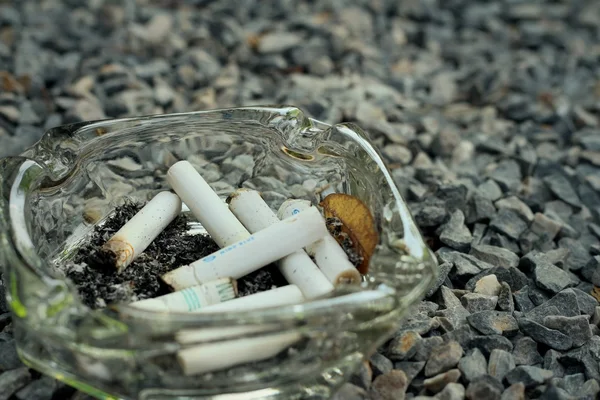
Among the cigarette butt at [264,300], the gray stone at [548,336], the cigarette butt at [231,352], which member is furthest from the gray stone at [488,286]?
the cigarette butt at [231,352]

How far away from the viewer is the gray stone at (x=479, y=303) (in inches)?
59.4

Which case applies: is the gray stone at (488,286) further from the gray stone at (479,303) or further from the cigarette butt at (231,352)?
the cigarette butt at (231,352)

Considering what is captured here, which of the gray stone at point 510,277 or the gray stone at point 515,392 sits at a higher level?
the gray stone at point 515,392

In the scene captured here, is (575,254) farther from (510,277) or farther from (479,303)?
(479,303)

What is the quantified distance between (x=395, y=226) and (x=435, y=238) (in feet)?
1.72

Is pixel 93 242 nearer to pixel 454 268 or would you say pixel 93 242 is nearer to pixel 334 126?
pixel 334 126

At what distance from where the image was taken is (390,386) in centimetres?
129

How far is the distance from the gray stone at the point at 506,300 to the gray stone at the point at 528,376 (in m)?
0.20

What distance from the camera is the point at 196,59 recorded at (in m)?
2.70

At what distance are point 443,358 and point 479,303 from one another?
21 centimetres

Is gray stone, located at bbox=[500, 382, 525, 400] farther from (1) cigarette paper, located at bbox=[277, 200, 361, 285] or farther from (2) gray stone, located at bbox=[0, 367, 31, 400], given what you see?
(2) gray stone, located at bbox=[0, 367, 31, 400]

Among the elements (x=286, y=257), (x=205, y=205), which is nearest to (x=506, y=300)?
(x=286, y=257)

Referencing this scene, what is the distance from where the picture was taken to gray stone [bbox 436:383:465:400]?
4.17 feet

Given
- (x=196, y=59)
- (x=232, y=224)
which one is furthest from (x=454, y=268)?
(x=196, y=59)
